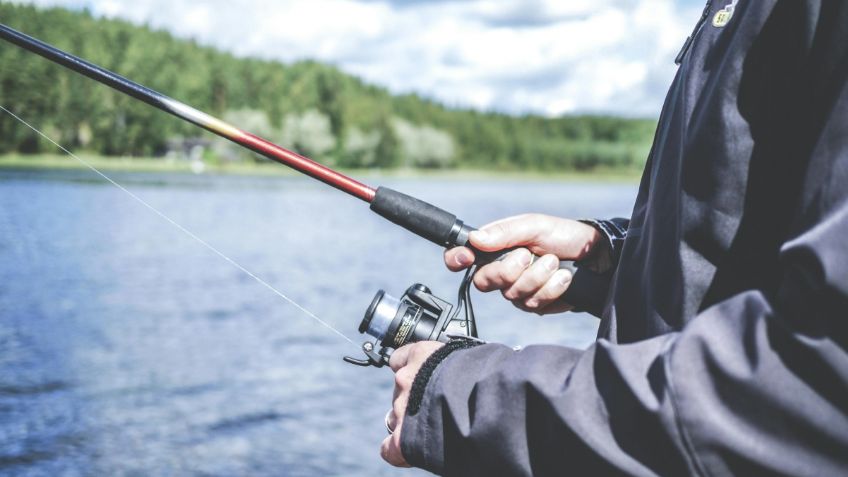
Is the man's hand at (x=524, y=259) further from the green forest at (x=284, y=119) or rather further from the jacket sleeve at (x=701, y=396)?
the green forest at (x=284, y=119)

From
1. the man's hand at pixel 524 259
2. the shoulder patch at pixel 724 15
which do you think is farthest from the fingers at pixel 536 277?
the shoulder patch at pixel 724 15

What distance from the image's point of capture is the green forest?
1991 cm

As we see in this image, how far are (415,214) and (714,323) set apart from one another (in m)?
1.21

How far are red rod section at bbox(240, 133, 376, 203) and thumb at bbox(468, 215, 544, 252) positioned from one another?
37 cm

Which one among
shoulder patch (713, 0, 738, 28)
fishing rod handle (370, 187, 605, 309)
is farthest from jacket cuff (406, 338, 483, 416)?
shoulder patch (713, 0, 738, 28)

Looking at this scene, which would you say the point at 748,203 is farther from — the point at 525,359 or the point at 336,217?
the point at 336,217

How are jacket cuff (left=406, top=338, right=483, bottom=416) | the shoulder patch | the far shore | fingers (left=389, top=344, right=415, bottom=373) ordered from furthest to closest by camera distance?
the far shore → fingers (left=389, top=344, right=415, bottom=373) → jacket cuff (left=406, top=338, right=483, bottom=416) → the shoulder patch

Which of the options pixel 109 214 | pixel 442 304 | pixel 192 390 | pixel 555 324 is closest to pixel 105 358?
pixel 192 390

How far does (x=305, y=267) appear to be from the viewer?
14.2m

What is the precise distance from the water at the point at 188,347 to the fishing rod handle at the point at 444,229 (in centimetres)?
353

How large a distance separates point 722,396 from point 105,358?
731 centimetres

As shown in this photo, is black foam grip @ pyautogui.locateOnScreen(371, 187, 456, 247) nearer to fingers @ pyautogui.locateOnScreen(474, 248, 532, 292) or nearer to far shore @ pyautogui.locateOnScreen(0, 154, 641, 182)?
fingers @ pyautogui.locateOnScreen(474, 248, 532, 292)

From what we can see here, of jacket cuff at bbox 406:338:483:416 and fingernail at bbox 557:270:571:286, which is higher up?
fingernail at bbox 557:270:571:286

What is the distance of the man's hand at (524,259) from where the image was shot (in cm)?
206
